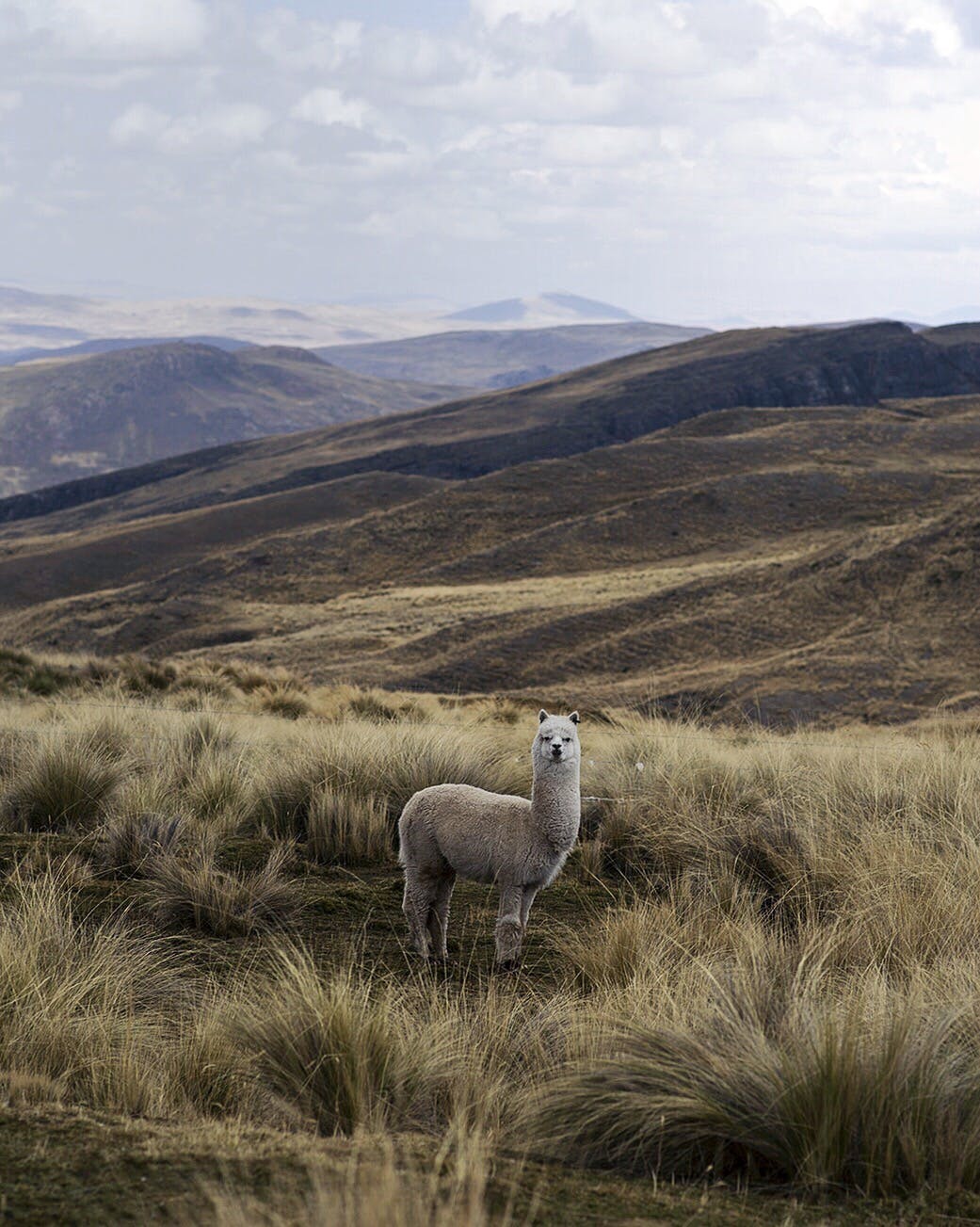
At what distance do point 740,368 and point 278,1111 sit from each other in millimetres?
127760

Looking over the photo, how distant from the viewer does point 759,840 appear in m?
7.18

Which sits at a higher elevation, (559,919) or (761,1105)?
(761,1105)

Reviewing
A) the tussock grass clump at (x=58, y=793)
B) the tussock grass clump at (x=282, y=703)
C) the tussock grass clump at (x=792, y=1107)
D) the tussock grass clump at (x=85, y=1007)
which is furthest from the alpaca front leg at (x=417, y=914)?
the tussock grass clump at (x=282, y=703)

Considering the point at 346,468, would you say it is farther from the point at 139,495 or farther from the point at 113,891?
the point at 113,891

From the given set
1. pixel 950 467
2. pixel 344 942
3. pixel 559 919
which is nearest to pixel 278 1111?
pixel 344 942

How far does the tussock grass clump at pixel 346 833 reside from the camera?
7883 millimetres

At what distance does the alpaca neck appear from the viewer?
579cm

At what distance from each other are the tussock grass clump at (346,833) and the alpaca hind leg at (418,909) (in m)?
1.93

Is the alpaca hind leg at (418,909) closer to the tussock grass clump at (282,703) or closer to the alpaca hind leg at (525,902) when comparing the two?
the alpaca hind leg at (525,902)

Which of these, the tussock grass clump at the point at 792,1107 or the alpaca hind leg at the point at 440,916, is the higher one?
the tussock grass clump at the point at 792,1107

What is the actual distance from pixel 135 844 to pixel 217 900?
127 cm

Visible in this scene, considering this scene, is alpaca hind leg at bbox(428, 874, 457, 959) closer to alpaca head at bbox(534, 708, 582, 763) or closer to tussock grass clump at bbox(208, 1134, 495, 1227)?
alpaca head at bbox(534, 708, 582, 763)

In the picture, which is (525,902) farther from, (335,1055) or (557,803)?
(335,1055)

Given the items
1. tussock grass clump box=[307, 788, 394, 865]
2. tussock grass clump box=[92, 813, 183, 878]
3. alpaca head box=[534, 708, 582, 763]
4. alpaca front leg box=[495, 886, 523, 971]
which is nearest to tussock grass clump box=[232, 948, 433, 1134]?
alpaca front leg box=[495, 886, 523, 971]
